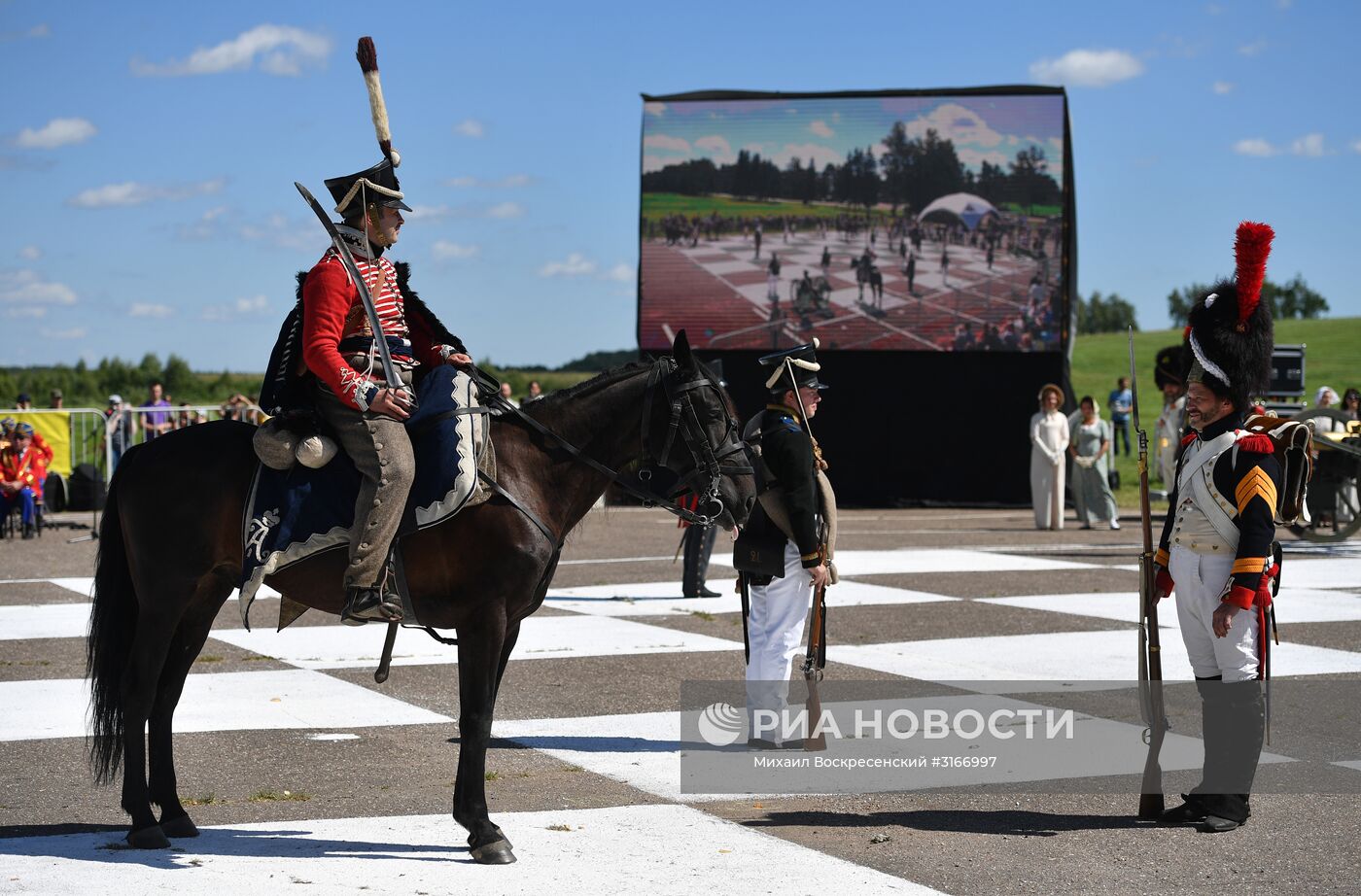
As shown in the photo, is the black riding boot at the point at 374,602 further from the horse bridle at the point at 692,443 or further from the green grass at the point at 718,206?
the green grass at the point at 718,206

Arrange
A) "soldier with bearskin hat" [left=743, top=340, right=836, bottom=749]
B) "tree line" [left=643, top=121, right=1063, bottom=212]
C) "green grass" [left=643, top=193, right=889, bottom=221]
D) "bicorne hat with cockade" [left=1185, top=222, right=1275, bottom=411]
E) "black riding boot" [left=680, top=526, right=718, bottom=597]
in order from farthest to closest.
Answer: "green grass" [left=643, top=193, right=889, bottom=221] → "tree line" [left=643, top=121, right=1063, bottom=212] → "black riding boot" [left=680, top=526, right=718, bottom=597] → "soldier with bearskin hat" [left=743, top=340, right=836, bottom=749] → "bicorne hat with cockade" [left=1185, top=222, right=1275, bottom=411]

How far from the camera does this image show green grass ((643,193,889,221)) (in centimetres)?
2736

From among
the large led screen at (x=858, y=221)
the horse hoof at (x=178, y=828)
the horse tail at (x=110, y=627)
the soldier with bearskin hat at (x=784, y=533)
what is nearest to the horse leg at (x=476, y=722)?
the horse hoof at (x=178, y=828)

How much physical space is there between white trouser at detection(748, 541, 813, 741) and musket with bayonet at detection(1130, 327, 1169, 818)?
5.87ft

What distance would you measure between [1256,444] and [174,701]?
428 cm

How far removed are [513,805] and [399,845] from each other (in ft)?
2.42

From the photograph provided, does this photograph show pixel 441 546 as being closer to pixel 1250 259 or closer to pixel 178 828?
pixel 178 828

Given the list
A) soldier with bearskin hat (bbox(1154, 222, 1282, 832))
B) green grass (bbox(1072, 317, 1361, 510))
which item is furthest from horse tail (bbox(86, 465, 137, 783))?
green grass (bbox(1072, 317, 1361, 510))

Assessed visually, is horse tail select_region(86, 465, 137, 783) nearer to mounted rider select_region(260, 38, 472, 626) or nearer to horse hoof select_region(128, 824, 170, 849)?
horse hoof select_region(128, 824, 170, 849)

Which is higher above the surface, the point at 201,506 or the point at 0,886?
the point at 201,506

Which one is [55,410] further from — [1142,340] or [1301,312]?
[1301,312]

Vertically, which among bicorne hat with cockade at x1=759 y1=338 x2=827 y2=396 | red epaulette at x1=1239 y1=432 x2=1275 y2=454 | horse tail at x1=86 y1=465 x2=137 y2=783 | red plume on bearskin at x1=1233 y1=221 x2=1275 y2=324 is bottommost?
horse tail at x1=86 y1=465 x2=137 y2=783

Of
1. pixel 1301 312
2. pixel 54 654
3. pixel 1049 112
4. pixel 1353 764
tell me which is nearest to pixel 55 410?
pixel 54 654

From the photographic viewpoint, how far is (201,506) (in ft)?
19.1
